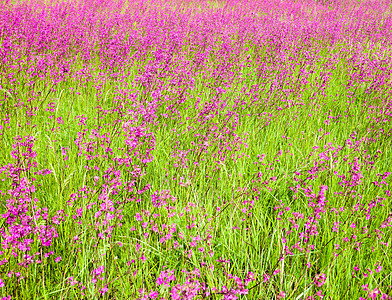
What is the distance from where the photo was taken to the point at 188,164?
9.05 feet

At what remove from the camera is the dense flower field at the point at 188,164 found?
5.61ft

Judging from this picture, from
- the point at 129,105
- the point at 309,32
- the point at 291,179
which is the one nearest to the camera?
the point at 291,179

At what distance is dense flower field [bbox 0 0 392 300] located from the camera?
1710mm

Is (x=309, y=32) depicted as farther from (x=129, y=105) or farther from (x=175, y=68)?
(x=129, y=105)

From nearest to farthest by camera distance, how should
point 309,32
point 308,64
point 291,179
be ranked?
point 291,179, point 308,64, point 309,32

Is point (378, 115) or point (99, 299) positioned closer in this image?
point (99, 299)

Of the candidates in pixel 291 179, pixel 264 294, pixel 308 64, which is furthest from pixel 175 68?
pixel 264 294

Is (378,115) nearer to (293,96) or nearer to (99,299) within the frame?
(293,96)

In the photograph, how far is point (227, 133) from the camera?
3.07m

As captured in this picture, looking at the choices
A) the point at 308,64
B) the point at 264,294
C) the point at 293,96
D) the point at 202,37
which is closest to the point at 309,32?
the point at 308,64

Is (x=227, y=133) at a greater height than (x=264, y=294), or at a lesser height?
greater

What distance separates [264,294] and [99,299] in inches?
37.7

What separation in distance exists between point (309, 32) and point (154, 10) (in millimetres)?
4903

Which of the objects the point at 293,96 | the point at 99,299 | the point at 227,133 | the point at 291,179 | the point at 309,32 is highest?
the point at 309,32
